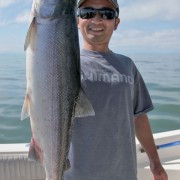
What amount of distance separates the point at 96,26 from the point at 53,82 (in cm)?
63

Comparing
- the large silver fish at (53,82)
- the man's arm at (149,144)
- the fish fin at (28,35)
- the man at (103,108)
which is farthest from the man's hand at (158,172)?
the fish fin at (28,35)

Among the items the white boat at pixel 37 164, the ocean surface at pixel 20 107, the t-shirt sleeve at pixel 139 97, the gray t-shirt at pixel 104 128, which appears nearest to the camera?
the gray t-shirt at pixel 104 128

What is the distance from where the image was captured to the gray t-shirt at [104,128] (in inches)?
85.5

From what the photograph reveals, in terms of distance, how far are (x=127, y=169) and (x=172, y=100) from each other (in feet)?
30.2

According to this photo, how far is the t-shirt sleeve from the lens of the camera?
2.56 m

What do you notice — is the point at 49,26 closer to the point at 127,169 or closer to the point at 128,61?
the point at 128,61

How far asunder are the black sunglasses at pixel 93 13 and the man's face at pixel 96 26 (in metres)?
0.02

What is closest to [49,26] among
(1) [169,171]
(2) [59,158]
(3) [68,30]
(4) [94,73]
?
(3) [68,30]

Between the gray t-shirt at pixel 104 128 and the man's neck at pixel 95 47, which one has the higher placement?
the man's neck at pixel 95 47

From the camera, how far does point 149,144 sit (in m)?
2.70

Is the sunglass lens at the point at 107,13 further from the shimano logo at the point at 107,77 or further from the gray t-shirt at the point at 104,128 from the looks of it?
the shimano logo at the point at 107,77

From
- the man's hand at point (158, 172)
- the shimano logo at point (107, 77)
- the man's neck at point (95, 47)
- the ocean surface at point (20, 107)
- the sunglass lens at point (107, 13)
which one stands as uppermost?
the sunglass lens at point (107, 13)

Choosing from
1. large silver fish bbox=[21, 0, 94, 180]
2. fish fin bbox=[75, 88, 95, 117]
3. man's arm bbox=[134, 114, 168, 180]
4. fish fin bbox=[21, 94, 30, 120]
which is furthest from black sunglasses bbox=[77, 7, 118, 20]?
man's arm bbox=[134, 114, 168, 180]

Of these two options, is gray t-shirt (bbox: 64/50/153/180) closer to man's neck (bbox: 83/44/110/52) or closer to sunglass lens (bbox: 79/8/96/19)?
man's neck (bbox: 83/44/110/52)
